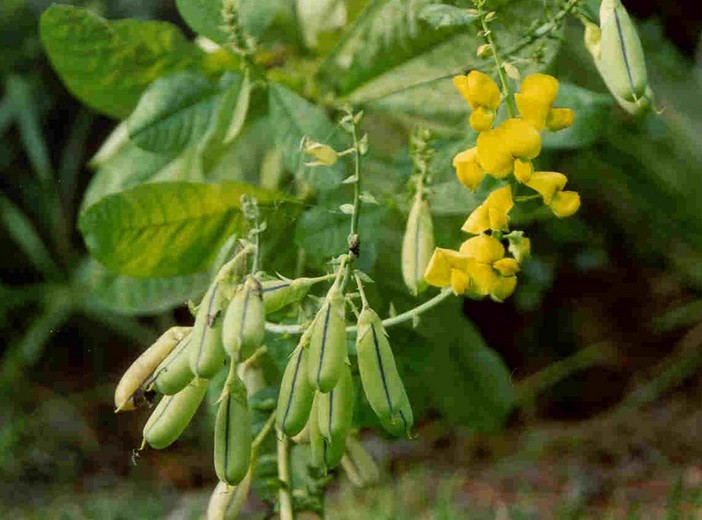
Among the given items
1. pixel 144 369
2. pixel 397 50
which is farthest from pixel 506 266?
pixel 397 50

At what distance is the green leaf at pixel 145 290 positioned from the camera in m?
0.91

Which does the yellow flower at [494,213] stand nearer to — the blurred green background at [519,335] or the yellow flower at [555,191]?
the yellow flower at [555,191]

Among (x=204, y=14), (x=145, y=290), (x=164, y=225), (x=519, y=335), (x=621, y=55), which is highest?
(x=621, y=55)

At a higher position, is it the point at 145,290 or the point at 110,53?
the point at 110,53

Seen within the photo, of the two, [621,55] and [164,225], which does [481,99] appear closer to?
[621,55]

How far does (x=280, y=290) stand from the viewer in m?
0.57

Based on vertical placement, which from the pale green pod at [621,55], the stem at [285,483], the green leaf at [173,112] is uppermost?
the pale green pod at [621,55]

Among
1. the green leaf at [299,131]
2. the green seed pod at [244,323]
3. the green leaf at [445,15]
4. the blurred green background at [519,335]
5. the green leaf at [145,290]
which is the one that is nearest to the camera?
the green seed pod at [244,323]

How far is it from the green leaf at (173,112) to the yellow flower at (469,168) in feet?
1.08

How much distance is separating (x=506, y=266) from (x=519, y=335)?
3.13 feet

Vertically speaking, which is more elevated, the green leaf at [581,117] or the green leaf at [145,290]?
the green leaf at [581,117]

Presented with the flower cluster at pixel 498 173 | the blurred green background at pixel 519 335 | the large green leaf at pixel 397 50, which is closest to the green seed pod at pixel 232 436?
the flower cluster at pixel 498 173

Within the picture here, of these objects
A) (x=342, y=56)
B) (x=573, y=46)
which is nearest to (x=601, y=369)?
(x=573, y=46)

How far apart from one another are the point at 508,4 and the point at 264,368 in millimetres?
339
